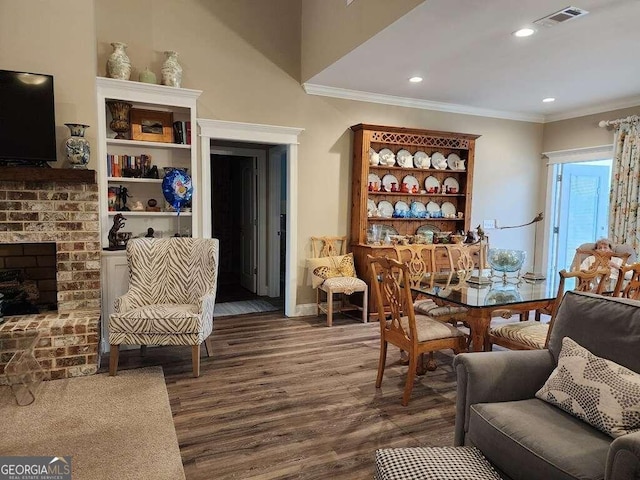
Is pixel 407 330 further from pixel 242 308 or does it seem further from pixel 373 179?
pixel 242 308

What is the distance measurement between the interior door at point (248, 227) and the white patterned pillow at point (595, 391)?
487 cm

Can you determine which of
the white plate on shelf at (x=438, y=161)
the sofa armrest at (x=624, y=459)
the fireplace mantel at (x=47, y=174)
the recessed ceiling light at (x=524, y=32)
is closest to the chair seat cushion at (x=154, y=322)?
the fireplace mantel at (x=47, y=174)

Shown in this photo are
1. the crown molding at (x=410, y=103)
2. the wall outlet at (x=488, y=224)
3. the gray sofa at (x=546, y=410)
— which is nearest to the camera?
the gray sofa at (x=546, y=410)

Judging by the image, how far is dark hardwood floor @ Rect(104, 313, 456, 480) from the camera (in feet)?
7.26

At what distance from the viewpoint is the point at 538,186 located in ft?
21.6

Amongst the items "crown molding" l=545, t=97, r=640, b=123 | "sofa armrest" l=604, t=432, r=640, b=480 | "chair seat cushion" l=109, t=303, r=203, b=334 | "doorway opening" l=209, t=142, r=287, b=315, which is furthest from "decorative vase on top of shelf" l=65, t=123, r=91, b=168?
"crown molding" l=545, t=97, r=640, b=123

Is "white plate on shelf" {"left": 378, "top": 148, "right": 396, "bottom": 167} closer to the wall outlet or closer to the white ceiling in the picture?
the white ceiling

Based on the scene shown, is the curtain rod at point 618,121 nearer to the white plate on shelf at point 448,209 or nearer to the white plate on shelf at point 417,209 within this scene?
the white plate on shelf at point 448,209

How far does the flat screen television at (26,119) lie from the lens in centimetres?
318

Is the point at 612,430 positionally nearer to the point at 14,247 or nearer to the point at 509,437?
the point at 509,437

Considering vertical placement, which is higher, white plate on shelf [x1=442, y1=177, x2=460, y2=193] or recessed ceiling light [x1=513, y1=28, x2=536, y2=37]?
recessed ceiling light [x1=513, y1=28, x2=536, y2=37]

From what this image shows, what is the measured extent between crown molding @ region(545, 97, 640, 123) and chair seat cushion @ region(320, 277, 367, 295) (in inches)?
158

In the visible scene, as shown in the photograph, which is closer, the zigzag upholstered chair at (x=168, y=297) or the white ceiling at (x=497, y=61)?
the white ceiling at (x=497, y=61)

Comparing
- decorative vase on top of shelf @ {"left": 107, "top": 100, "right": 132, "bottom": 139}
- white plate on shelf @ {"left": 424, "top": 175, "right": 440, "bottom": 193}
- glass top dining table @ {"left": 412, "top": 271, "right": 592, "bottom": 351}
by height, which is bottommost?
glass top dining table @ {"left": 412, "top": 271, "right": 592, "bottom": 351}
